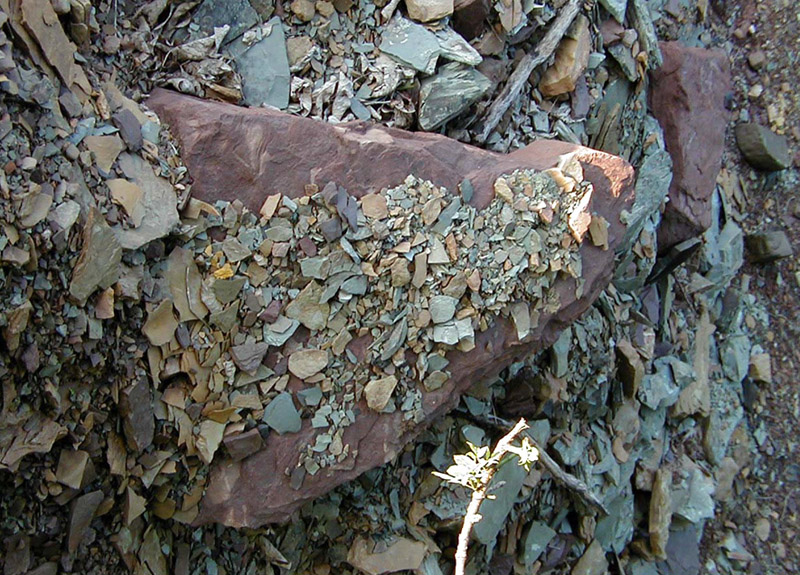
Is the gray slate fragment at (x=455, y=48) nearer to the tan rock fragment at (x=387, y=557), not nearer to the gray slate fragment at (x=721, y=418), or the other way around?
the tan rock fragment at (x=387, y=557)

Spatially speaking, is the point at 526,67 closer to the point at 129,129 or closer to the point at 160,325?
the point at 129,129

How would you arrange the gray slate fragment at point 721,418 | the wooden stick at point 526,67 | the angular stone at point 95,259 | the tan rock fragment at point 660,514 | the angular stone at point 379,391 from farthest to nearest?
the gray slate fragment at point 721,418 < the tan rock fragment at point 660,514 < the wooden stick at point 526,67 < the angular stone at point 379,391 < the angular stone at point 95,259

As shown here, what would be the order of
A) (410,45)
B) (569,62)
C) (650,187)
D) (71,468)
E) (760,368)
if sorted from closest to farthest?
(71,468)
(410,45)
(569,62)
(650,187)
(760,368)

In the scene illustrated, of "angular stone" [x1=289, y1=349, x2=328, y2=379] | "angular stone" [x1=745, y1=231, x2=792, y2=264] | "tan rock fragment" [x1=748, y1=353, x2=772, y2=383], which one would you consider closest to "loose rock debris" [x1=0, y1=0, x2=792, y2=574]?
"angular stone" [x1=289, y1=349, x2=328, y2=379]

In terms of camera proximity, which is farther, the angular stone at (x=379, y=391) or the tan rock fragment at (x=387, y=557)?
the tan rock fragment at (x=387, y=557)

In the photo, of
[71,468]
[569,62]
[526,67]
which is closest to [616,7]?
[569,62]

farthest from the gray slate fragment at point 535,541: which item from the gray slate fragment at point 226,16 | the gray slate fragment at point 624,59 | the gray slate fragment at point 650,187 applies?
the gray slate fragment at point 226,16
